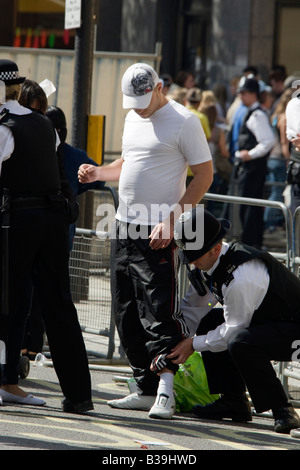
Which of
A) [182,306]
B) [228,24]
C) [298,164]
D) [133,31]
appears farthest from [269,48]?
[182,306]

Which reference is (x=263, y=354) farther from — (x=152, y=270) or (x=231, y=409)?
(x=152, y=270)

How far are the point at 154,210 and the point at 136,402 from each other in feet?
3.66

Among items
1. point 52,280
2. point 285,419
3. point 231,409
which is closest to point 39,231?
point 52,280

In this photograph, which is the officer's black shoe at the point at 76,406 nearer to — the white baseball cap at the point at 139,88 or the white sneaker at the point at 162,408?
the white sneaker at the point at 162,408

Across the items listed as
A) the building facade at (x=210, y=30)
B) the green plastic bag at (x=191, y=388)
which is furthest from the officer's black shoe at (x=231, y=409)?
the building facade at (x=210, y=30)

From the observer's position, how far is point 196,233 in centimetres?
532

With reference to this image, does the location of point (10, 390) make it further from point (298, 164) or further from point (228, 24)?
point (228, 24)

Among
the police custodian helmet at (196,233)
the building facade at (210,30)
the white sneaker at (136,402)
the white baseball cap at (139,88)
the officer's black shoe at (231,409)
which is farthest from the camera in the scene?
the building facade at (210,30)

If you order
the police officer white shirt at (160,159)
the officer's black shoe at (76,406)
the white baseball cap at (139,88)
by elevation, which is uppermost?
the white baseball cap at (139,88)

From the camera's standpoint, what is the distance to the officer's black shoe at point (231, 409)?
228 inches

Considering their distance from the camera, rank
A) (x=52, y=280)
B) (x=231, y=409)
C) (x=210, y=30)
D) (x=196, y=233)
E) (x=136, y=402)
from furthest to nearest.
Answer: (x=210, y=30), (x=136, y=402), (x=231, y=409), (x=52, y=280), (x=196, y=233)

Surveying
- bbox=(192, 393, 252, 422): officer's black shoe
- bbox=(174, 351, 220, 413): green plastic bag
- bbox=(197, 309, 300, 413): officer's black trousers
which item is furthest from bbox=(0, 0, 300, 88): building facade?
bbox=(197, 309, 300, 413): officer's black trousers

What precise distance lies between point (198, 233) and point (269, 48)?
14.2m

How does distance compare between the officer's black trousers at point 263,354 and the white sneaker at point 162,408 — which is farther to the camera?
the white sneaker at point 162,408
